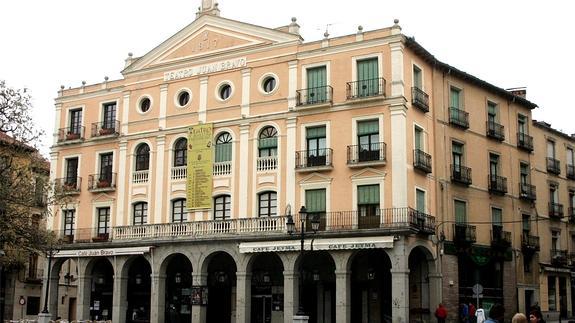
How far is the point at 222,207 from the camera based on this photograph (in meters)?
37.7

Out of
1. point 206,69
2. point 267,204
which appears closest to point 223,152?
point 267,204

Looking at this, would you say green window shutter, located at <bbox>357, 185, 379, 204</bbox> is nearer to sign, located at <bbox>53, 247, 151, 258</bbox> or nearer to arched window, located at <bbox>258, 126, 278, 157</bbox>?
arched window, located at <bbox>258, 126, 278, 157</bbox>

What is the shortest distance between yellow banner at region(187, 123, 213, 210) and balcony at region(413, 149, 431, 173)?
414 inches

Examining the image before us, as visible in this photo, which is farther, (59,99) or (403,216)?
(59,99)

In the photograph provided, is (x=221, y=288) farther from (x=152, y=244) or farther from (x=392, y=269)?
(x=392, y=269)

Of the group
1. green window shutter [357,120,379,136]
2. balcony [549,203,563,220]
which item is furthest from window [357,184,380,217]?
balcony [549,203,563,220]

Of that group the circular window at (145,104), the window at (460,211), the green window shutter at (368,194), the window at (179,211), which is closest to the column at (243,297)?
the window at (179,211)

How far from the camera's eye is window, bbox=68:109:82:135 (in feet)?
144

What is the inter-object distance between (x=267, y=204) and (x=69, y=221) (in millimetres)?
13450

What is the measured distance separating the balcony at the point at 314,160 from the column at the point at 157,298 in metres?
9.41

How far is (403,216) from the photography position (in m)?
32.3

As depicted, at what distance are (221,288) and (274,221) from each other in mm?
6064

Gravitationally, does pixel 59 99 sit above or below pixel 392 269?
above

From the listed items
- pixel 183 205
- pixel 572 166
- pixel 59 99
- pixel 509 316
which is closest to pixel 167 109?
pixel 183 205
